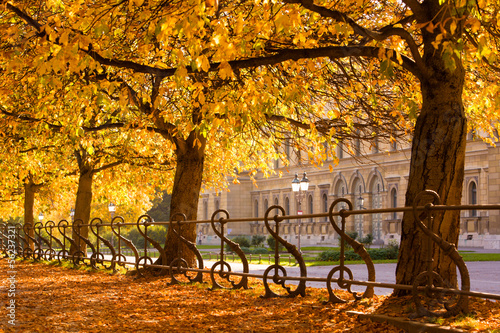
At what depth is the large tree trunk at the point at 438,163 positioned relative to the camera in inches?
268

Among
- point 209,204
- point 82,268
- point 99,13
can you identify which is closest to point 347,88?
point 99,13

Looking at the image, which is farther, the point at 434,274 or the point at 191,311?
the point at 191,311

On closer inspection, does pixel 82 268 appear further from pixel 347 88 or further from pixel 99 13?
pixel 99 13

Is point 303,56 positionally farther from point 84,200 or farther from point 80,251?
point 84,200

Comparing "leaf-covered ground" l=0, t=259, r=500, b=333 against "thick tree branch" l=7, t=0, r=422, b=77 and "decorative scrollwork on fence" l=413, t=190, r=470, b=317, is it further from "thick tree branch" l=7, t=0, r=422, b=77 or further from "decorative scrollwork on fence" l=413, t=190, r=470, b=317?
"thick tree branch" l=7, t=0, r=422, b=77

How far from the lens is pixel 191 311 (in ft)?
25.2

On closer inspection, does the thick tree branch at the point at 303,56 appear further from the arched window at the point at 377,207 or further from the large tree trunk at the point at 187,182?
the arched window at the point at 377,207

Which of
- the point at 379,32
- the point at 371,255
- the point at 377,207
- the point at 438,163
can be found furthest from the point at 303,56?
the point at 377,207

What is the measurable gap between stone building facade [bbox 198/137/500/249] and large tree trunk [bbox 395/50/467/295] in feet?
46.1

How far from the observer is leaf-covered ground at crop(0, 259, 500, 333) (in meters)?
6.28

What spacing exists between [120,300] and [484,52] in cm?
592

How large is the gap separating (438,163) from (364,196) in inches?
1879

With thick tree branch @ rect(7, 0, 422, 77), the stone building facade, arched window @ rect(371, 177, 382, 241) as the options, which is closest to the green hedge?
the stone building facade

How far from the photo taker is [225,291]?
957cm
